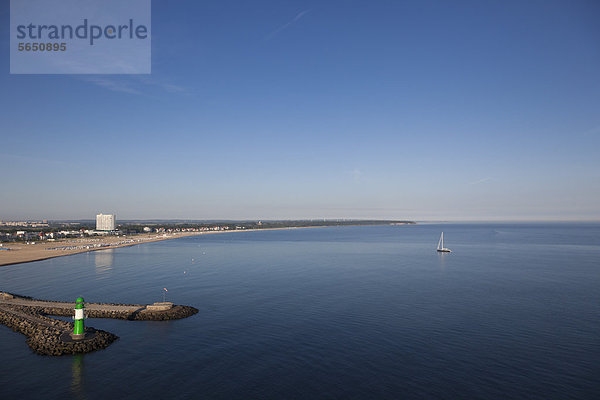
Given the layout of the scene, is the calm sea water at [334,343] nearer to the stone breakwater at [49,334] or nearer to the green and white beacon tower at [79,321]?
the stone breakwater at [49,334]

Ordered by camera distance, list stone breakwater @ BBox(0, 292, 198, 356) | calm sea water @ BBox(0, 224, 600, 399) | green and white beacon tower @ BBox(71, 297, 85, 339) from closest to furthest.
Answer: calm sea water @ BBox(0, 224, 600, 399), stone breakwater @ BBox(0, 292, 198, 356), green and white beacon tower @ BBox(71, 297, 85, 339)

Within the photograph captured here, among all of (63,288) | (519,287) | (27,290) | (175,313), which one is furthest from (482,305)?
(27,290)

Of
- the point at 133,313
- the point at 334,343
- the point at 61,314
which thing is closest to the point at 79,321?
the point at 133,313

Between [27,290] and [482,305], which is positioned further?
[27,290]

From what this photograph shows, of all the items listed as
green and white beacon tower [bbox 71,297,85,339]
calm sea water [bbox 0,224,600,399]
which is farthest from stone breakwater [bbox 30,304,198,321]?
green and white beacon tower [bbox 71,297,85,339]

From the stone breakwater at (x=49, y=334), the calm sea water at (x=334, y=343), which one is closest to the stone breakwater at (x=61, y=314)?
the stone breakwater at (x=49, y=334)

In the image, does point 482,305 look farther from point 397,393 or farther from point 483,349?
point 397,393

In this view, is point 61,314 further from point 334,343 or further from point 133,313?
point 334,343

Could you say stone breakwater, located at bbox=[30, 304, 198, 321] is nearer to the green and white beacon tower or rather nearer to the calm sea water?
the calm sea water
